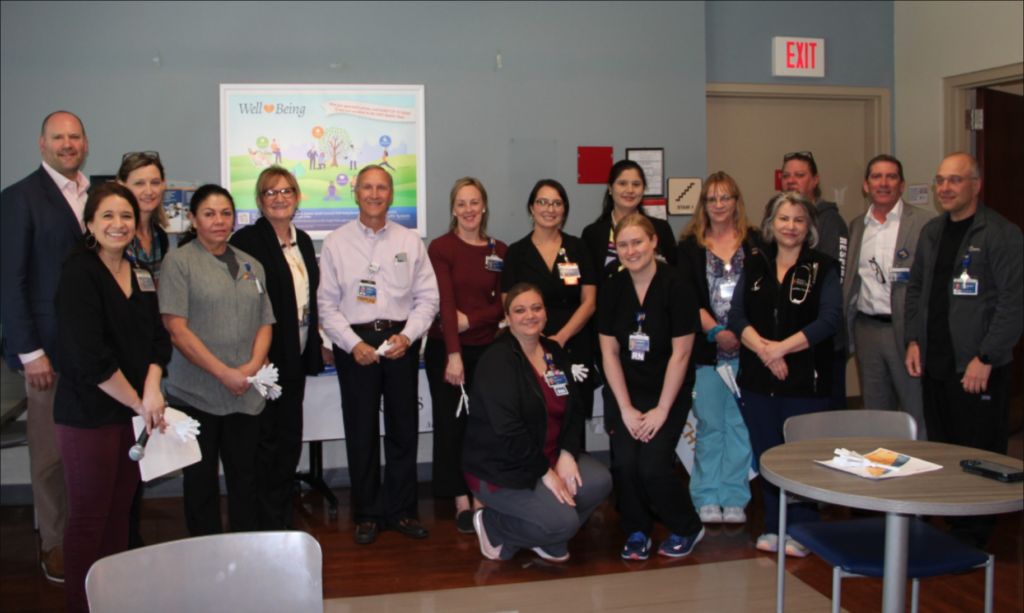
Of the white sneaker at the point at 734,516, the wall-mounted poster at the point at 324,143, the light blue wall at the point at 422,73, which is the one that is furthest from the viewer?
the wall-mounted poster at the point at 324,143

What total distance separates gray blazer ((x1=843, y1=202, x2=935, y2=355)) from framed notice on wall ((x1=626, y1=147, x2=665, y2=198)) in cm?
126

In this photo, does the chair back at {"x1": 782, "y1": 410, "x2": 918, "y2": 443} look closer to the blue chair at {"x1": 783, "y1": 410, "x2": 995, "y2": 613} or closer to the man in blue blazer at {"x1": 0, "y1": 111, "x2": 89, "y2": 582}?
the blue chair at {"x1": 783, "y1": 410, "x2": 995, "y2": 613}

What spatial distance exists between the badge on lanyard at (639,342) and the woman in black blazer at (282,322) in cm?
141

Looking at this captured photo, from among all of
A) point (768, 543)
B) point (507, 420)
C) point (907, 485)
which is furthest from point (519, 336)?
point (907, 485)

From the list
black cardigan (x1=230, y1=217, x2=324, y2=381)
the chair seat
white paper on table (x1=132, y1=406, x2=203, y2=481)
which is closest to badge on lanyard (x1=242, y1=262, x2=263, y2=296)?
black cardigan (x1=230, y1=217, x2=324, y2=381)

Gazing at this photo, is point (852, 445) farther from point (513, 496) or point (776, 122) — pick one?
point (776, 122)

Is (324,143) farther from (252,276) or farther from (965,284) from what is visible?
(965,284)

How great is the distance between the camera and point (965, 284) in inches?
118

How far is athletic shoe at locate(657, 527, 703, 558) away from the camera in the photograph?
3002 millimetres

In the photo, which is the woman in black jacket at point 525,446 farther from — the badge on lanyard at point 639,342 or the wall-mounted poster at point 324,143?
the wall-mounted poster at point 324,143

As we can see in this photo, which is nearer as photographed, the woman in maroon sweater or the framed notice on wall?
the woman in maroon sweater

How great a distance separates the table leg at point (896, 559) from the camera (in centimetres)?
184

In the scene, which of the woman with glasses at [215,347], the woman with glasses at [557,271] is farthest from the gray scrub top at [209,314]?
the woman with glasses at [557,271]

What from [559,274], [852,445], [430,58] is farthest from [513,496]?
[430,58]
